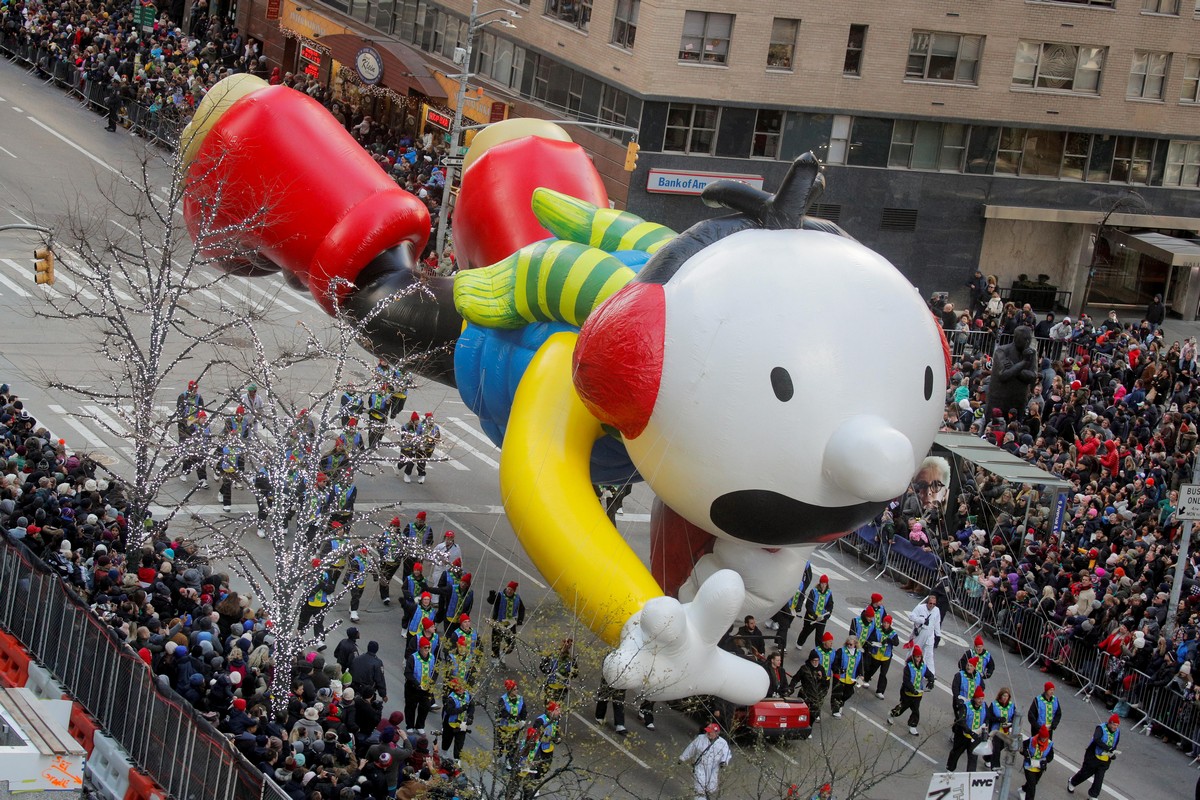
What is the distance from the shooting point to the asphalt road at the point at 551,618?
23.0m

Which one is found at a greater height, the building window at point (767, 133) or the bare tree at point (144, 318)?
the building window at point (767, 133)

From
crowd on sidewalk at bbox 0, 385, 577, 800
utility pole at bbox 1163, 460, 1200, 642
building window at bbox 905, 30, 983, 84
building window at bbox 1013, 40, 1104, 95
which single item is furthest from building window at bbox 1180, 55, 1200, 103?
crowd on sidewalk at bbox 0, 385, 577, 800

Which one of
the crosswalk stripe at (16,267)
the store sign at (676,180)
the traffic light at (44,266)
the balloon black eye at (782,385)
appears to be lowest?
the crosswalk stripe at (16,267)

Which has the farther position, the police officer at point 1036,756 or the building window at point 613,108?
the building window at point 613,108

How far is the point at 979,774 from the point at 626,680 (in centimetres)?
393

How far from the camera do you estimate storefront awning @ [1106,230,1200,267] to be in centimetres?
4672

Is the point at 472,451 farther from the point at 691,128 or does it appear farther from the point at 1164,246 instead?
the point at 1164,246

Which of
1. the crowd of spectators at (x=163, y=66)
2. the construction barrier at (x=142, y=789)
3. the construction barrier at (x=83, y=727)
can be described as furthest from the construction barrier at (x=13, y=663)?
the crowd of spectators at (x=163, y=66)

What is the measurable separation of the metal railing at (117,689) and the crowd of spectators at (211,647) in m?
0.32

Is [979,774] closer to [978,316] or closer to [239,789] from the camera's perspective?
[239,789]

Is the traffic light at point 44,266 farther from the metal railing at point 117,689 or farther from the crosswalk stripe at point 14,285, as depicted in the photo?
the crosswalk stripe at point 14,285

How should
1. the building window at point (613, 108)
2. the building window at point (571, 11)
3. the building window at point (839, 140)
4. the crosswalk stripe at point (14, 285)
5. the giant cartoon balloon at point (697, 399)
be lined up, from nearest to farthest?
the giant cartoon balloon at point (697, 399) → the crosswalk stripe at point (14, 285) → the building window at point (613, 108) → the building window at point (571, 11) → the building window at point (839, 140)

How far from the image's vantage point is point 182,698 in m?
19.4

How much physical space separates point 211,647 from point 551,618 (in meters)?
5.41
